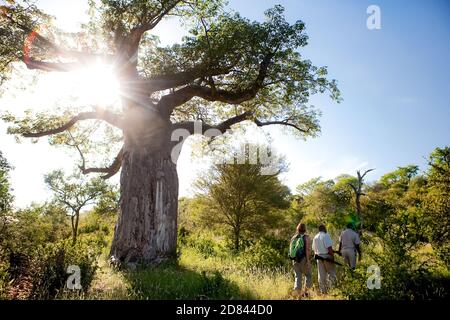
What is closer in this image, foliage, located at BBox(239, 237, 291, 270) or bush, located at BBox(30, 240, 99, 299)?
bush, located at BBox(30, 240, 99, 299)

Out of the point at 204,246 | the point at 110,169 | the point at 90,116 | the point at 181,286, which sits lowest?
the point at 181,286

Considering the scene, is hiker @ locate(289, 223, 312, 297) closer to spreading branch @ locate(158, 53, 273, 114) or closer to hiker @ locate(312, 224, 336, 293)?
hiker @ locate(312, 224, 336, 293)

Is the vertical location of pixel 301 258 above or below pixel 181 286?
above

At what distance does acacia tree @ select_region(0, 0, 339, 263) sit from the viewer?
976cm

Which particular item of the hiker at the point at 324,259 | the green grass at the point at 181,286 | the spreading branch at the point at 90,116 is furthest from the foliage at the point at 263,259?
the spreading branch at the point at 90,116

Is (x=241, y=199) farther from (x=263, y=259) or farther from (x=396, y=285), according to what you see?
(x=396, y=285)

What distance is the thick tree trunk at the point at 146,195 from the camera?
32.3ft

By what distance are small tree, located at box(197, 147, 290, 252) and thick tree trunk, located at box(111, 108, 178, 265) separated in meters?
5.62

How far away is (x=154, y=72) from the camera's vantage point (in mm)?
12055

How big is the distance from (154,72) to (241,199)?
7.72 metres

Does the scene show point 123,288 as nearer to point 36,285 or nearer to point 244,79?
point 36,285

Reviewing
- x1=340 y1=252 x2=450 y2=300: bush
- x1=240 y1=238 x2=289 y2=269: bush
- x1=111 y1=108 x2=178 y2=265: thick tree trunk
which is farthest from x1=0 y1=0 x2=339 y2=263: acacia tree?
x1=340 y1=252 x2=450 y2=300: bush

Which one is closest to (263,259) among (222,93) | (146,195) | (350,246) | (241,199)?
(350,246)
